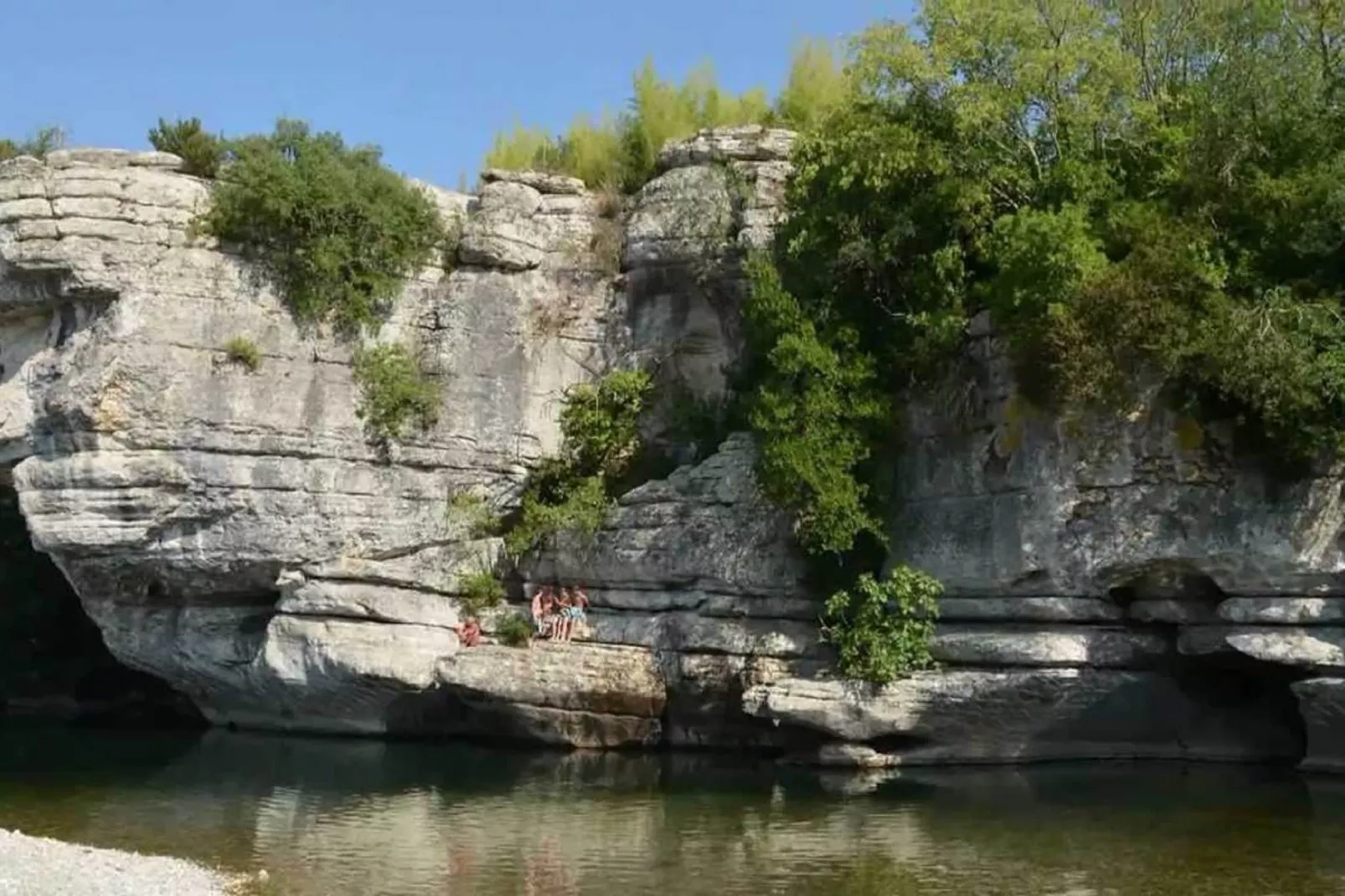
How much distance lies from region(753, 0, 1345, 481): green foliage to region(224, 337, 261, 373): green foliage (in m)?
8.88

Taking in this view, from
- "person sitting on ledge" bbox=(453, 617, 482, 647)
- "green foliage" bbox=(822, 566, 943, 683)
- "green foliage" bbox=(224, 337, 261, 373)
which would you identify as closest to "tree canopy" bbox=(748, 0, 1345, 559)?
"green foliage" bbox=(822, 566, 943, 683)

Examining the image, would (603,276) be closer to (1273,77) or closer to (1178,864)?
(1273,77)

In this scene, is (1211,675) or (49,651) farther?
(49,651)

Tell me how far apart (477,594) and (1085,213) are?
1206 cm

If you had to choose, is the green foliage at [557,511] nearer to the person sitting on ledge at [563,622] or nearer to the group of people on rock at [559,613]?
the group of people on rock at [559,613]

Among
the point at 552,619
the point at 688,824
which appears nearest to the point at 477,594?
the point at 552,619

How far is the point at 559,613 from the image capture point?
23.7 meters

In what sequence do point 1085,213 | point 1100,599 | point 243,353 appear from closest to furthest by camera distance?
point 1085,213, point 1100,599, point 243,353

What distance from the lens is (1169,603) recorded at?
19.5 meters

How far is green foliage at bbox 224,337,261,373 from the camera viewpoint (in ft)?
77.0

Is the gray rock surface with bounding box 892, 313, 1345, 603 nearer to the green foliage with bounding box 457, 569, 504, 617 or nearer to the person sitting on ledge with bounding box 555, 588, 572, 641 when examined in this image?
the person sitting on ledge with bounding box 555, 588, 572, 641

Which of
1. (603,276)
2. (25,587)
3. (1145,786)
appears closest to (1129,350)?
(1145,786)

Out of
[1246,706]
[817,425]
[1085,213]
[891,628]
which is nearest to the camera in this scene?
[1085,213]

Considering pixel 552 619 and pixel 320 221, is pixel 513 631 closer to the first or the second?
pixel 552 619
